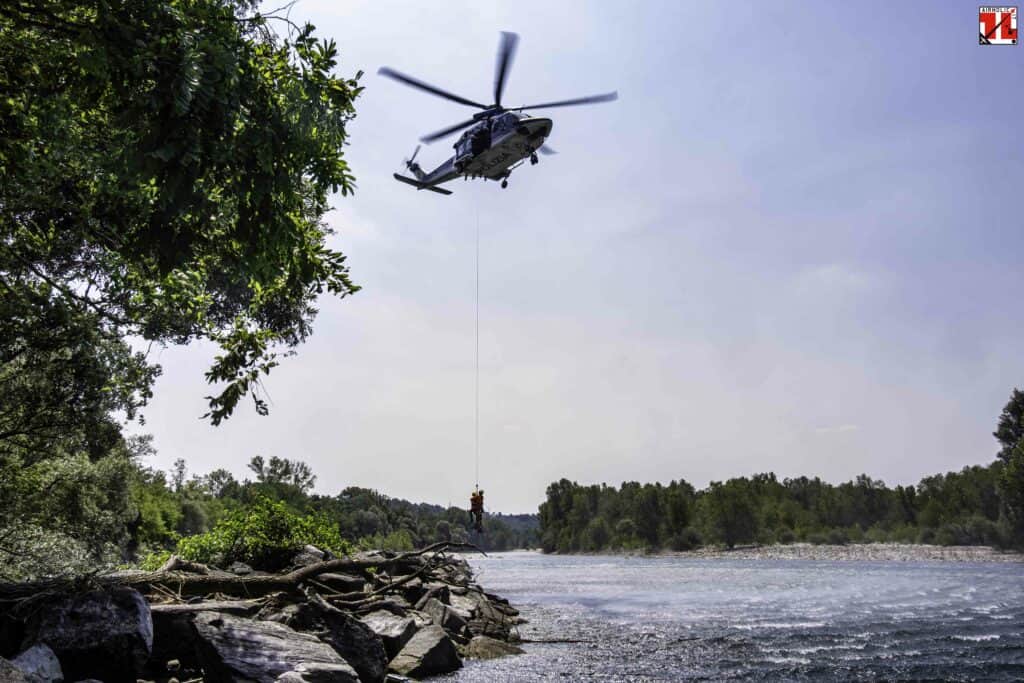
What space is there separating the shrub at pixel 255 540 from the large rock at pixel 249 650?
8.98 meters

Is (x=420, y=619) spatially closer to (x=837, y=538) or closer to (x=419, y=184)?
(x=419, y=184)

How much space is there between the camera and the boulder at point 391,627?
17.0m

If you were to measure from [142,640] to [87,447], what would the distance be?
9.63 meters

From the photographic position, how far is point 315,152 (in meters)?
8.81

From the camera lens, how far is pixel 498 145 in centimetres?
3042

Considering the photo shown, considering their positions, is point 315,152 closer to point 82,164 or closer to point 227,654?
point 82,164

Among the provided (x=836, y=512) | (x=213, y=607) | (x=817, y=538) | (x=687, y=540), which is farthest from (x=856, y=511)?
(x=213, y=607)

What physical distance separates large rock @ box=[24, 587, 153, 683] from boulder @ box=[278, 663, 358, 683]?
7.73ft

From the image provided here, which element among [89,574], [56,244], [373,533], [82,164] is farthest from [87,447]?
[373,533]

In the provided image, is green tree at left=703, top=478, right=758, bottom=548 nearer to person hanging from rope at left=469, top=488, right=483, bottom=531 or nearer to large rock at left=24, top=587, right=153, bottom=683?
person hanging from rope at left=469, top=488, right=483, bottom=531

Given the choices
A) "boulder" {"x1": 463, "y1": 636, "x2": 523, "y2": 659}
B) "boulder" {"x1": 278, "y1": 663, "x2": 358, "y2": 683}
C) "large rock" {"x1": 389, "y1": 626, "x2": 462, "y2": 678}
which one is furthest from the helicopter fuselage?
"boulder" {"x1": 278, "y1": 663, "x2": 358, "y2": 683}

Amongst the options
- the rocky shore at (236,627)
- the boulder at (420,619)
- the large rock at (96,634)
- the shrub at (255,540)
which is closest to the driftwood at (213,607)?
the rocky shore at (236,627)

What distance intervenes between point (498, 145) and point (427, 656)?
68.7 feet

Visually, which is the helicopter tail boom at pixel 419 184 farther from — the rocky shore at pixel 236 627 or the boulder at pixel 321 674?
the boulder at pixel 321 674
